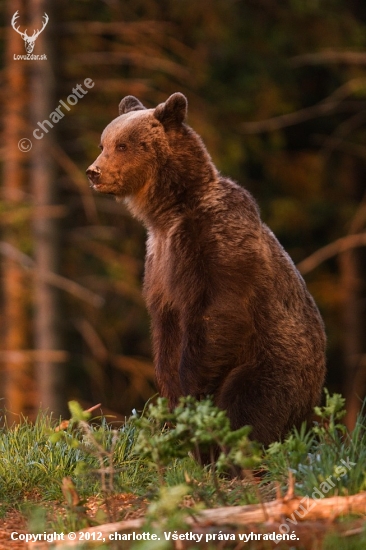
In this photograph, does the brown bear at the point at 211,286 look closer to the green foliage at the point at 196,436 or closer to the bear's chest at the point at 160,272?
the bear's chest at the point at 160,272

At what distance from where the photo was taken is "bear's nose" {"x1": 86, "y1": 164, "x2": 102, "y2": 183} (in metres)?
5.33

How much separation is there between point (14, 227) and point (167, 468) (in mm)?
7734

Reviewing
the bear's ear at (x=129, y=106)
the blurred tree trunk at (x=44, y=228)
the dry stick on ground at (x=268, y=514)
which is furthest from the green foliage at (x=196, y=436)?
the blurred tree trunk at (x=44, y=228)

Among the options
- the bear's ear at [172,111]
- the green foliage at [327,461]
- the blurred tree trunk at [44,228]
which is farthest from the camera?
the blurred tree trunk at [44,228]

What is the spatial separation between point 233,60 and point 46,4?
182 inches

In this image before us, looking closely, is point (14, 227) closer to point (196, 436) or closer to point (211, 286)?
point (211, 286)

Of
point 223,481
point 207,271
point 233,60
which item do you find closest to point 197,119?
point 233,60

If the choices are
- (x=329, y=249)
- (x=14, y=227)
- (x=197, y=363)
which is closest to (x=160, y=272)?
(x=197, y=363)

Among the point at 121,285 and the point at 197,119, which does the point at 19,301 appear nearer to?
the point at 121,285

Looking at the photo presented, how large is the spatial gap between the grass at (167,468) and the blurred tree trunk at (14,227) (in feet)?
20.3

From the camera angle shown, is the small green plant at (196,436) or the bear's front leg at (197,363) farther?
the bear's front leg at (197,363)

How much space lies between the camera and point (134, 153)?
542 cm

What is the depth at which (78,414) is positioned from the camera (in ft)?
12.6

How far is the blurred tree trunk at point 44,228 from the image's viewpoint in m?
10.6
